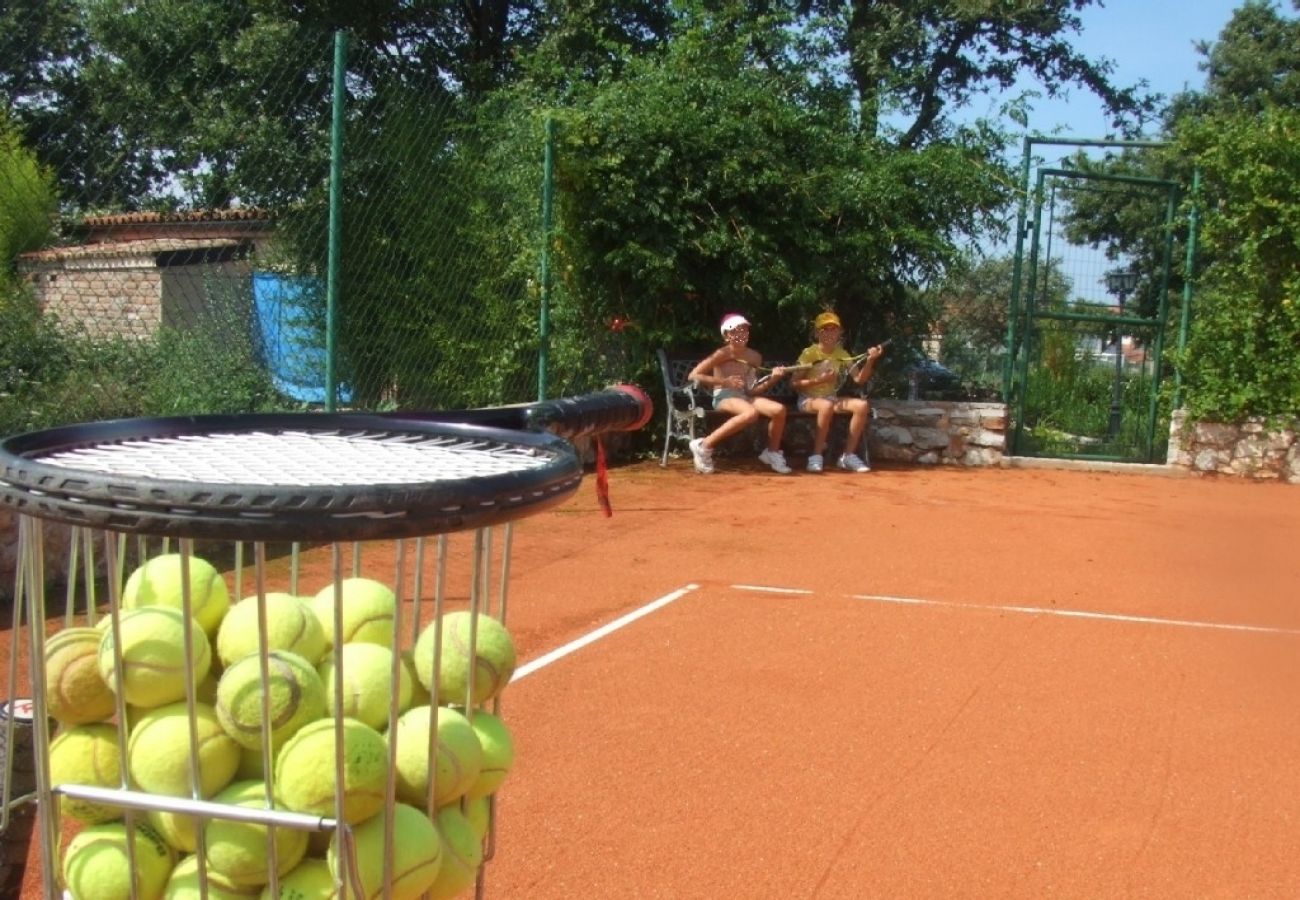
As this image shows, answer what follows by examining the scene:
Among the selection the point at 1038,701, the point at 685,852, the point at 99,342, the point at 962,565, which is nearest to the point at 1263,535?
the point at 962,565

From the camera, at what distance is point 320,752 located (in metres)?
1.50

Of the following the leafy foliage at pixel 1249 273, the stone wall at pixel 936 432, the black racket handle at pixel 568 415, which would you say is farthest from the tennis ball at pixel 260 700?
the leafy foliage at pixel 1249 273

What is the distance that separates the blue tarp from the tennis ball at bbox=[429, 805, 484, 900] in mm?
5742

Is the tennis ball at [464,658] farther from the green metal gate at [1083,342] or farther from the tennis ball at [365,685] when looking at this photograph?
the green metal gate at [1083,342]

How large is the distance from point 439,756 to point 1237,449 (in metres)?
12.6

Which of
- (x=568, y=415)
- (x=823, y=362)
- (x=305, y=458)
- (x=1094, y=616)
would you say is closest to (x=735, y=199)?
(x=823, y=362)

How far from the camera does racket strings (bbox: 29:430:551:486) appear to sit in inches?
61.7

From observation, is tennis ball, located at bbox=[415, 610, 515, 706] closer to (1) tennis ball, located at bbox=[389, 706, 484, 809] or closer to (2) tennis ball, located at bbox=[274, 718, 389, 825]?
(1) tennis ball, located at bbox=[389, 706, 484, 809]

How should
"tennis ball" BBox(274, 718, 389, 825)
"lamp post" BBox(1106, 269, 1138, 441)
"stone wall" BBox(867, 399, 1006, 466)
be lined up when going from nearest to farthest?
1. "tennis ball" BBox(274, 718, 389, 825)
2. "stone wall" BBox(867, 399, 1006, 466)
3. "lamp post" BBox(1106, 269, 1138, 441)

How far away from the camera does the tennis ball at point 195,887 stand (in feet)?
4.99

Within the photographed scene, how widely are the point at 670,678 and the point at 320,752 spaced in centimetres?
360

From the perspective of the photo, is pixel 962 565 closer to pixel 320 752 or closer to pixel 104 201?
pixel 104 201

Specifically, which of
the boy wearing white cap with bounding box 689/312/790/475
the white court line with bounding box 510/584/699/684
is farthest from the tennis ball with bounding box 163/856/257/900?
the boy wearing white cap with bounding box 689/312/790/475

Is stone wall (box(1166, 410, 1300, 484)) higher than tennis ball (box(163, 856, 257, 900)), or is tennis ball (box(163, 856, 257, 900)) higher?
tennis ball (box(163, 856, 257, 900))
